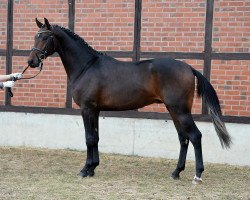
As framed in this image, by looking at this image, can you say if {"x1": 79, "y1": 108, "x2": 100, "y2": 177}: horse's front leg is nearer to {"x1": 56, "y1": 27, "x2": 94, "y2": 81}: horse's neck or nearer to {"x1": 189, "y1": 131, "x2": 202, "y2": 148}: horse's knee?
{"x1": 56, "y1": 27, "x2": 94, "y2": 81}: horse's neck

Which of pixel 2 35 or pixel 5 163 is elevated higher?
pixel 2 35

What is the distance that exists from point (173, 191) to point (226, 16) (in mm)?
3384

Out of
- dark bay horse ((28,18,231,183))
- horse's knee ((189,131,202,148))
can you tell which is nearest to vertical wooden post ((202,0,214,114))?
dark bay horse ((28,18,231,183))

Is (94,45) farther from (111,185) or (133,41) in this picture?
(111,185)

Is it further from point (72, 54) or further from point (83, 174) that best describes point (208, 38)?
point (83, 174)

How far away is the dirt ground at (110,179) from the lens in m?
5.49

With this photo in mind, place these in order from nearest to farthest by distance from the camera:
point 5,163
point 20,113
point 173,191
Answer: point 173,191 → point 5,163 → point 20,113

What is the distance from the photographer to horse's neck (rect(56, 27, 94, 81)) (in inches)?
256

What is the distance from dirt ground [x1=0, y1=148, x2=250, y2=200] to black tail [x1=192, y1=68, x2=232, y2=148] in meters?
0.68

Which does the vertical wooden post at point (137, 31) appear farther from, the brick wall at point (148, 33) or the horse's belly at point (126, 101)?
the horse's belly at point (126, 101)

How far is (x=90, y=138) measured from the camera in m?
6.36

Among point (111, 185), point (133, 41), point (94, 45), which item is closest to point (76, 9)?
point (94, 45)

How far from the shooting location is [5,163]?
732cm

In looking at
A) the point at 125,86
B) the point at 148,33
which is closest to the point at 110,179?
the point at 125,86
